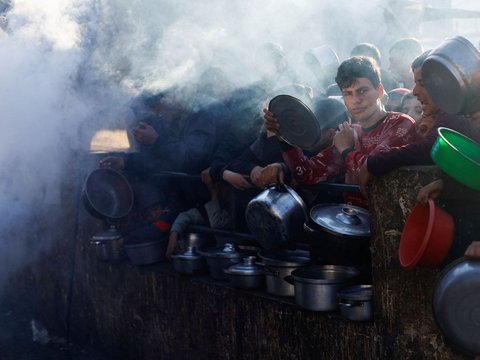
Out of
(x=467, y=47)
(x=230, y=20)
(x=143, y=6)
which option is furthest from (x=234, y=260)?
(x=143, y=6)

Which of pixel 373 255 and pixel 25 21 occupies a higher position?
pixel 25 21

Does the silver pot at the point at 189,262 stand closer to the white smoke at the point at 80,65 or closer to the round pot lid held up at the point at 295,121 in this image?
the round pot lid held up at the point at 295,121

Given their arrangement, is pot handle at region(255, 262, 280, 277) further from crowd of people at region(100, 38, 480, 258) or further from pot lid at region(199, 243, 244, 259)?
crowd of people at region(100, 38, 480, 258)

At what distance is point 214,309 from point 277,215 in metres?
1.00

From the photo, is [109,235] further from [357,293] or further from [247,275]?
[357,293]

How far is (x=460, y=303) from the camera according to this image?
2824 millimetres

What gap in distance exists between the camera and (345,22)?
9898 millimetres

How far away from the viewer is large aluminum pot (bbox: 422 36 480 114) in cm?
294

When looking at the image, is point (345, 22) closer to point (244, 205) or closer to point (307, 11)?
point (307, 11)

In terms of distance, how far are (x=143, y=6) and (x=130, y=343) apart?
408 cm

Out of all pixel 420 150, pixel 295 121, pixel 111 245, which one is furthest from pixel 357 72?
pixel 111 245

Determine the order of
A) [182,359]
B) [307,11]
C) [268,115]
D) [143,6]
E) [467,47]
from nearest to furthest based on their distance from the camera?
[467,47], [268,115], [182,359], [143,6], [307,11]

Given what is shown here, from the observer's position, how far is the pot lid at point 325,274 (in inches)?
146

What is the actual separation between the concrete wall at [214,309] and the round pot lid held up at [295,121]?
0.64m
